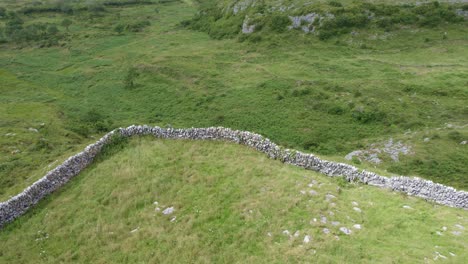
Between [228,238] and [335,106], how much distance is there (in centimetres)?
2356

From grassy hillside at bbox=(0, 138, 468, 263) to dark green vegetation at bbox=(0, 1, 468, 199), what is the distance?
19.5 feet

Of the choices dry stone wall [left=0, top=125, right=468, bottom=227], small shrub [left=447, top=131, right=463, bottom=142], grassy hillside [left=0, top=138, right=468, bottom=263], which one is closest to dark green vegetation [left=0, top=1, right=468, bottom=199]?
small shrub [left=447, top=131, right=463, bottom=142]

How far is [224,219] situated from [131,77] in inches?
1525

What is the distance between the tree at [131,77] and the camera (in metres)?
47.3

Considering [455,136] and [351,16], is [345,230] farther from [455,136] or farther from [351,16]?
[351,16]

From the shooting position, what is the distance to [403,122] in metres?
30.7

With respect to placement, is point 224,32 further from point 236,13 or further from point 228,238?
point 228,238

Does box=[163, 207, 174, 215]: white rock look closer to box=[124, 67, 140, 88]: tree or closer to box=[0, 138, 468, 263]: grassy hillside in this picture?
box=[0, 138, 468, 263]: grassy hillside

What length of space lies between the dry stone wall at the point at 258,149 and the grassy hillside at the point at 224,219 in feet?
1.93

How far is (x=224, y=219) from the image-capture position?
15.8 meters

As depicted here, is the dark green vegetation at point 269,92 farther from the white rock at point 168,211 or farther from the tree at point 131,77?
the white rock at point 168,211

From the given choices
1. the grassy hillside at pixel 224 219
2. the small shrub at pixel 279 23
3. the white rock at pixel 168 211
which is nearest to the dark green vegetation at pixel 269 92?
the small shrub at pixel 279 23

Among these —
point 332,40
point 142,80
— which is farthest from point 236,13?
point 142,80

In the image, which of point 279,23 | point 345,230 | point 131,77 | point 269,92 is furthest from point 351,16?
point 345,230
